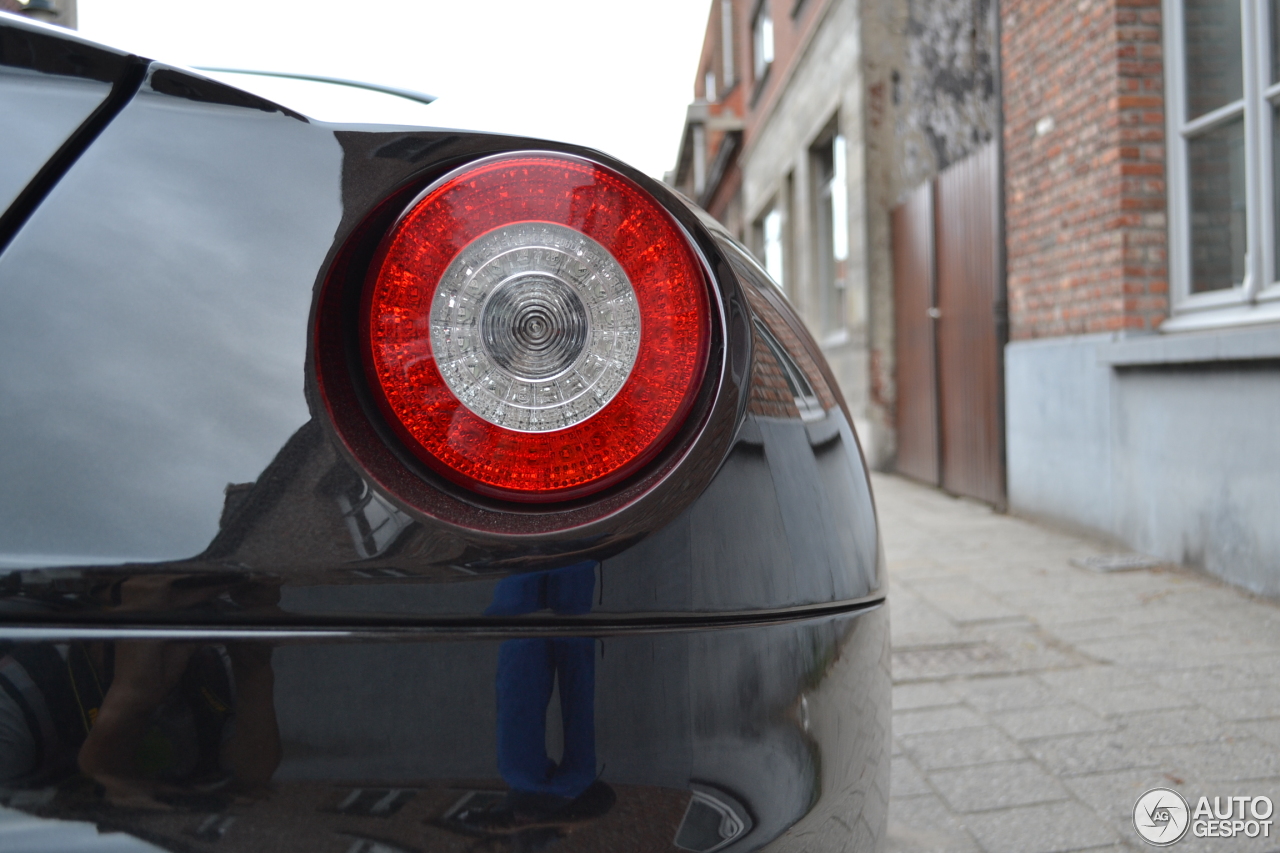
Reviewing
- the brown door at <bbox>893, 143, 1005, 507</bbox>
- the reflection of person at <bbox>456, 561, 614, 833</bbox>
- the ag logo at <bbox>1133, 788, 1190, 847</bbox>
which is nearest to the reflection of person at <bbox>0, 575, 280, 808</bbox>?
the reflection of person at <bbox>456, 561, 614, 833</bbox>

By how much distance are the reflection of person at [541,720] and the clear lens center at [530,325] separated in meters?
0.18

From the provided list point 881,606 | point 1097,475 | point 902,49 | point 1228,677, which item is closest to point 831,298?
point 902,49

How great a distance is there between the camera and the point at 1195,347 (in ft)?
13.3

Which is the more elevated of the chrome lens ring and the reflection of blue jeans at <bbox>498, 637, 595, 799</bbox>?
the chrome lens ring

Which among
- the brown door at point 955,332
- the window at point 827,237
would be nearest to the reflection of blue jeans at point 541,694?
the brown door at point 955,332

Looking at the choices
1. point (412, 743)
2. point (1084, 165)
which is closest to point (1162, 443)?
point (1084, 165)

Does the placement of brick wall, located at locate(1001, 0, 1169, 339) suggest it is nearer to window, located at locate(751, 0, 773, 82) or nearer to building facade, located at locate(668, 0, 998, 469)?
building facade, located at locate(668, 0, 998, 469)

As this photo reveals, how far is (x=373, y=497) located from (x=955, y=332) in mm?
7038

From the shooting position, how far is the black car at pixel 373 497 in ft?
2.29

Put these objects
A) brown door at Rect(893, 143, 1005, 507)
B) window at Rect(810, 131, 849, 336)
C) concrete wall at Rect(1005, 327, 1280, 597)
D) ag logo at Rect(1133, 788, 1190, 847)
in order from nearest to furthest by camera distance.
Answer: ag logo at Rect(1133, 788, 1190, 847), concrete wall at Rect(1005, 327, 1280, 597), brown door at Rect(893, 143, 1005, 507), window at Rect(810, 131, 849, 336)

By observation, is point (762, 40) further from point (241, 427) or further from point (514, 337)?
point (241, 427)

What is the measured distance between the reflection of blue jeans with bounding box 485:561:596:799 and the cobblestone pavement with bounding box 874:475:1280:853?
54.6 inches

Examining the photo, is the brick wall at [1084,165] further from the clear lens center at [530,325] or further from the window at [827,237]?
the window at [827,237]

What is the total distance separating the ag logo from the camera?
185 centimetres
